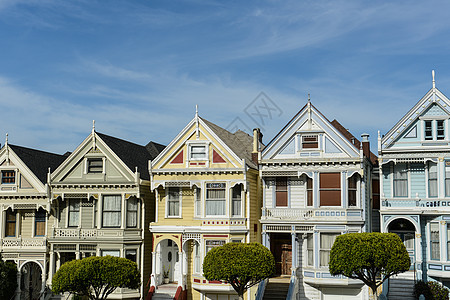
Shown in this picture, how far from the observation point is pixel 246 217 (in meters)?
33.9

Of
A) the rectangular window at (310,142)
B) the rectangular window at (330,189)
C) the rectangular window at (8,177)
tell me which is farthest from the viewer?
the rectangular window at (8,177)

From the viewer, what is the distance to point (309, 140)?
33.8m

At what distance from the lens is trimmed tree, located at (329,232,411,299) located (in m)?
27.2

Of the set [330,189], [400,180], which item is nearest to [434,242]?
[400,180]

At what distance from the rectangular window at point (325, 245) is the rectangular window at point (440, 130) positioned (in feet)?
27.7

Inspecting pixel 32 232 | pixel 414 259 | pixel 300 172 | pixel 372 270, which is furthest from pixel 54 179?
pixel 414 259

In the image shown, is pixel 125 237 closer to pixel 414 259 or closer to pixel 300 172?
pixel 300 172

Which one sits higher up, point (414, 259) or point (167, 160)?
Answer: point (167, 160)

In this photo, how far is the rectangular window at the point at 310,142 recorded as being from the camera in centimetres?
3359

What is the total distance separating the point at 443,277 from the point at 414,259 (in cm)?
215

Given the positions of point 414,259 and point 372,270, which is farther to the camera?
point 414,259

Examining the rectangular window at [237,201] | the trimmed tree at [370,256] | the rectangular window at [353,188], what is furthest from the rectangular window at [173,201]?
the trimmed tree at [370,256]

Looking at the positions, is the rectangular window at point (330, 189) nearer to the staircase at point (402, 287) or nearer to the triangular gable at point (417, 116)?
the triangular gable at point (417, 116)

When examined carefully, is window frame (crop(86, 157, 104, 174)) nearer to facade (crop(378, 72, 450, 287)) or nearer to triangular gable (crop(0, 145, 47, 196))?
triangular gable (crop(0, 145, 47, 196))
